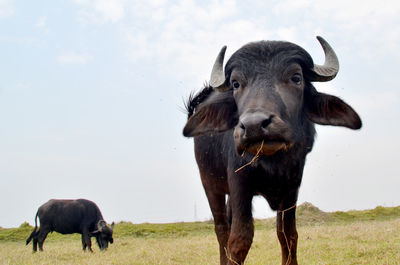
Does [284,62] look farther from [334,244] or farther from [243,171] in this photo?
[334,244]

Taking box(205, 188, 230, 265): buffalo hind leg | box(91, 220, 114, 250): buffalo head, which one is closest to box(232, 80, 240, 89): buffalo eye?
box(205, 188, 230, 265): buffalo hind leg

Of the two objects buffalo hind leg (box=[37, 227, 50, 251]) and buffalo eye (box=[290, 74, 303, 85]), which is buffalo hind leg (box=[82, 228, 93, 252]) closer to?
buffalo hind leg (box=[37, 227, 50, 251])

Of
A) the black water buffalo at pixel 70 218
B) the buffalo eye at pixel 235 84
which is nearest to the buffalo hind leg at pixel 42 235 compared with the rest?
the black water buffalo at pixel 70 218

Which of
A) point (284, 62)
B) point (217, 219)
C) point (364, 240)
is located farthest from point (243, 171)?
point (364, 240)

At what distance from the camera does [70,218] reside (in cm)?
1266

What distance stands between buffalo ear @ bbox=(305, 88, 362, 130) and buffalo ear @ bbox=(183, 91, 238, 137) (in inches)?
24.6

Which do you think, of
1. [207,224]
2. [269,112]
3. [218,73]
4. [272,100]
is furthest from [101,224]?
[269,112]

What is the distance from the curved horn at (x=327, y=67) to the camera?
312 cm

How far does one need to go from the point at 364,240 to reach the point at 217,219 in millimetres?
3408

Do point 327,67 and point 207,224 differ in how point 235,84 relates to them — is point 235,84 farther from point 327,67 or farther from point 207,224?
point 207,224

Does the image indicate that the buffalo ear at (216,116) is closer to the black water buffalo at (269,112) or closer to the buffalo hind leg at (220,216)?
the black water buffalo at (269,112)

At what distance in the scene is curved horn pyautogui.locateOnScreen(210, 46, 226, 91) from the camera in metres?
3.19

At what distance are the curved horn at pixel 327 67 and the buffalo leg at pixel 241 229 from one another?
1.11 meters

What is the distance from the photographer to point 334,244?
6.30 m
